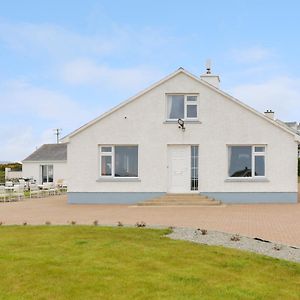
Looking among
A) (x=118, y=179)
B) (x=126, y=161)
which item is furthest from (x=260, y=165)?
(x=118, y=179)

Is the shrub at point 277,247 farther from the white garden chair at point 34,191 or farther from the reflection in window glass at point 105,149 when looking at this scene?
the white garden chair at point 34,191

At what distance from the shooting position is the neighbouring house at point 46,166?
47281mm

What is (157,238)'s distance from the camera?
39.5ft

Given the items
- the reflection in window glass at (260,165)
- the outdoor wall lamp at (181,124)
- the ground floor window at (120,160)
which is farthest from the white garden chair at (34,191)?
the reflection in window glass at (260,165)

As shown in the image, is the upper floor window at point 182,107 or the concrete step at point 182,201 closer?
the concrete step at point 182,201

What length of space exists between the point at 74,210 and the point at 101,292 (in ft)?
47.7

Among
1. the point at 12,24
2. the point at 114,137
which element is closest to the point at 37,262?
the point at 12,24

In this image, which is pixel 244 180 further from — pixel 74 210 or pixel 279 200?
pixel 74 210

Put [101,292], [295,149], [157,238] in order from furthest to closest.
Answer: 1. [295,149]
2. [157,238]
3. [101,292]

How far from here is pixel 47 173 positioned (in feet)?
159

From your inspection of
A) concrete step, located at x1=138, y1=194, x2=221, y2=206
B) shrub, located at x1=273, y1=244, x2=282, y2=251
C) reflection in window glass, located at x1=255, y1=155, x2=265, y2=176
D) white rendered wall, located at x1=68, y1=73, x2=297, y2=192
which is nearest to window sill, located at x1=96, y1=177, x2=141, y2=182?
white rendered wall, located at x1=68, y1=73, x2=297, y2=192

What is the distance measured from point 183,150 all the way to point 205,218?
775 centimetres

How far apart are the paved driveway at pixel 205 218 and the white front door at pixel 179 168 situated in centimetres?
232

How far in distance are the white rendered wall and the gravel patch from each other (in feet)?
35.9
